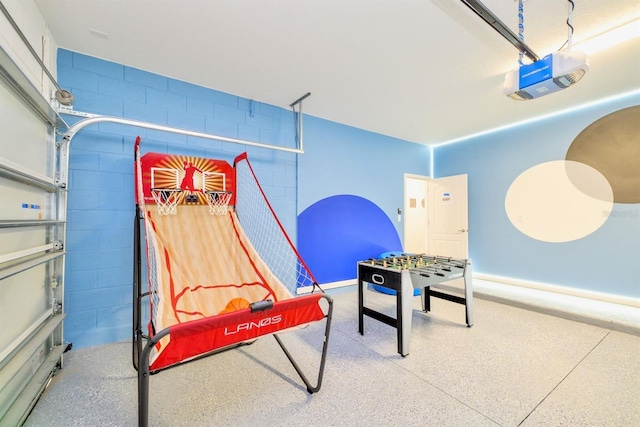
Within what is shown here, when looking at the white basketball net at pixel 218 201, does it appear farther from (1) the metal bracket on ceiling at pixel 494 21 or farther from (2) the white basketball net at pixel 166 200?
(1) the metal bracket on ceiling at pixel 494 21

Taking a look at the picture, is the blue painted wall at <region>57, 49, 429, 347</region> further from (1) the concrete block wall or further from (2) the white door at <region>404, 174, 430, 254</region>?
(2) the white door at <region>404, 174, 430, 254</region>

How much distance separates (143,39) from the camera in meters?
2.13

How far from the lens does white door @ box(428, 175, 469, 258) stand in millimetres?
4797

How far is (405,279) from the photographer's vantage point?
2.17 m

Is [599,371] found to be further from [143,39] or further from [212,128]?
[143,39]

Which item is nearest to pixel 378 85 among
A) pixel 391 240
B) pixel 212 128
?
pixel 212 128

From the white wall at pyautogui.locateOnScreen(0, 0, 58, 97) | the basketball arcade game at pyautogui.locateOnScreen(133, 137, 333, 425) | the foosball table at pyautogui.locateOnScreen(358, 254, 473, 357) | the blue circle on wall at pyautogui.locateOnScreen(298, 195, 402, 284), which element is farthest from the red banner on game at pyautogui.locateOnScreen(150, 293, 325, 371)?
the blue circle on wall at pyautogui.locateOnScreen(298, 195, 402, 284)

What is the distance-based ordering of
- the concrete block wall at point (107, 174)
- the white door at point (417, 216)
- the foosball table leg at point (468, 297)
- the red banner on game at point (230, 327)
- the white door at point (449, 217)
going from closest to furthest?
the red banner on game at point (230, 327) < the concrete block wall at point (107, 174) < the foosball table leg at point (468, 297) < the white door at point (449, 217) < the white door at point (417, 216)

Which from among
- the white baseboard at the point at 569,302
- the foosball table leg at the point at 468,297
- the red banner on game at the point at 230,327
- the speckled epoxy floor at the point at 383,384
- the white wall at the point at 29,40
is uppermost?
the white wall at the point at 29,40

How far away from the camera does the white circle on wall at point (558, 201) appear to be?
3.39m

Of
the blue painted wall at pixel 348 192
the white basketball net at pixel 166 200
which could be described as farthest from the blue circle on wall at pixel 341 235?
the white basketball net at pixel 166 200

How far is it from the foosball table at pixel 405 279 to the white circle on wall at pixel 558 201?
213cm

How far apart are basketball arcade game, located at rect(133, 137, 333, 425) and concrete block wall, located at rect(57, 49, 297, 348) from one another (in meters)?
0.31

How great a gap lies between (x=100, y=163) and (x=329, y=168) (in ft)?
8.80
